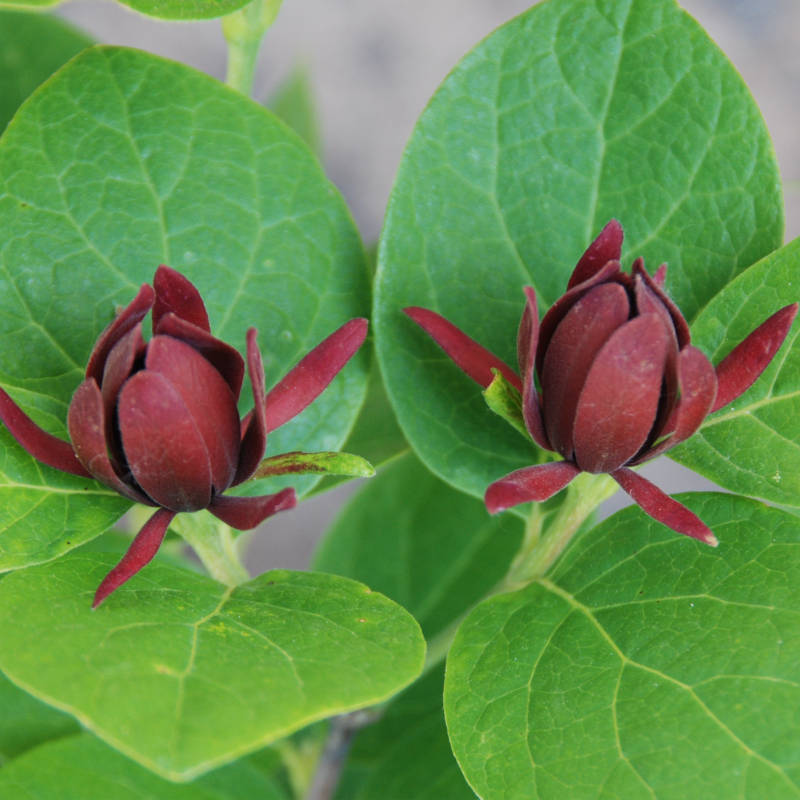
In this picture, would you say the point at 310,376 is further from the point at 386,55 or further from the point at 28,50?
the point at 386,55

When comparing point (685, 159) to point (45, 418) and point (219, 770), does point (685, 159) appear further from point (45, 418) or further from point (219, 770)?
point (219, 770)

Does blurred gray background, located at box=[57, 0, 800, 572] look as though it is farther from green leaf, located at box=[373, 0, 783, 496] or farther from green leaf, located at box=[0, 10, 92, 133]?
green leaf, located at box=[373, 0, 783, 496]

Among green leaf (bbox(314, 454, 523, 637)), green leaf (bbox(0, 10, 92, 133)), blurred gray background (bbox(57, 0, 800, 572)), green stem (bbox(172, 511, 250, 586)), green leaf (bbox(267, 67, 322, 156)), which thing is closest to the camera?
green stem (bbox(172, 511, 250, 586))

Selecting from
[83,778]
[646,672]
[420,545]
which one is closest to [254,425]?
[646,672]

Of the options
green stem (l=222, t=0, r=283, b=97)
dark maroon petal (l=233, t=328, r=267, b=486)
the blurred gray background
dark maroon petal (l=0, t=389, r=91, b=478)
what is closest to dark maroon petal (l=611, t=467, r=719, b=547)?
dark maroon petal (l=233, t=328, r=267, b=486)

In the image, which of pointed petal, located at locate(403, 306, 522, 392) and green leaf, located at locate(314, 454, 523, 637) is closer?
pointed petal, located at locate(403, 306, 522, 392)

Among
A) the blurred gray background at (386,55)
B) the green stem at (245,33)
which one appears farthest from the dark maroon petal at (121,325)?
the blurred gray background at (386,55)

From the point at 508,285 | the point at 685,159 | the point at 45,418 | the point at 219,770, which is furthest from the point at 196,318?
the point at 219,770
